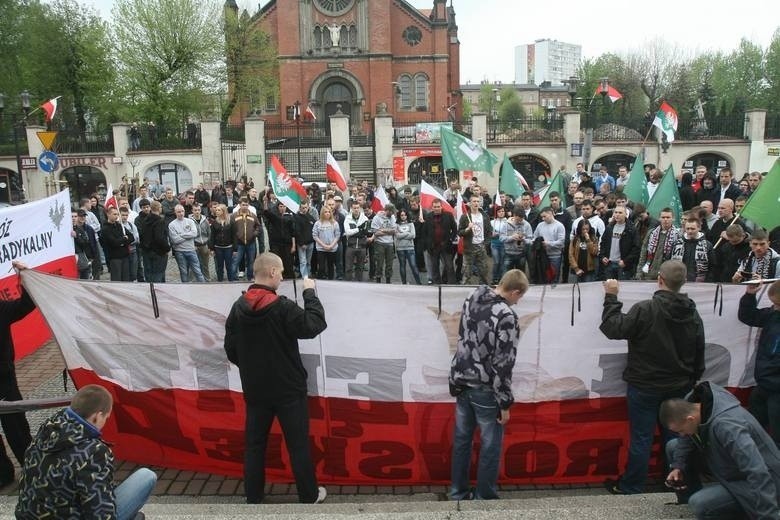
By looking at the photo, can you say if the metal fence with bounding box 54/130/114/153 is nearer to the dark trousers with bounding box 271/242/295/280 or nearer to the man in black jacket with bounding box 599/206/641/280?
the dark trousers with bounding box 271/242/295/280

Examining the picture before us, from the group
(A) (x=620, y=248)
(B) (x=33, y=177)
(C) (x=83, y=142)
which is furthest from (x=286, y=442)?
(B) (x=33, y=177)

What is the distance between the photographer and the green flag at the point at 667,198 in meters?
10.1

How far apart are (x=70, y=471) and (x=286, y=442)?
5.53 ft

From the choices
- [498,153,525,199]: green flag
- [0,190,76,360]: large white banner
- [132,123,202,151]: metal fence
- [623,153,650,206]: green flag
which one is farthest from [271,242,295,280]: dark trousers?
[132,123,202,151]: metal fence

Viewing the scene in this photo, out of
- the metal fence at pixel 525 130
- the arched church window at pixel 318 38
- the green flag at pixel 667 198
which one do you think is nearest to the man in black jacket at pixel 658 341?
the green flag at pixel 667 198

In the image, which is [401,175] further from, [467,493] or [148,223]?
[467,493]

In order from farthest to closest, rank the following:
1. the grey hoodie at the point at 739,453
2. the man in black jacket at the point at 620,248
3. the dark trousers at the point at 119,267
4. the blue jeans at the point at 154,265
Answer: the blue jeans at the point at 154,265
the dark trousers at the point at 119,267
the man in black jacket at the point at 620,248
the grey hoodie at the point at 739,453

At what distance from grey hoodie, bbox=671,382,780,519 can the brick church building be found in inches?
1786

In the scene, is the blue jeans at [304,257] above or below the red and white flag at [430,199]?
below

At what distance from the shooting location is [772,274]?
6.66 meters

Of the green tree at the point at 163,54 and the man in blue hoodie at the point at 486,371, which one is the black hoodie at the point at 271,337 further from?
the green tree at the point at 163,54

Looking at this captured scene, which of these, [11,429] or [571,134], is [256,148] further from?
[11,429]

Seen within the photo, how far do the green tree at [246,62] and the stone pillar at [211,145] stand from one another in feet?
37.0

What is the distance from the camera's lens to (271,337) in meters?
4.32
